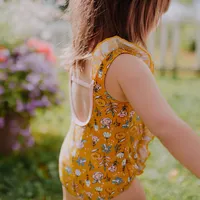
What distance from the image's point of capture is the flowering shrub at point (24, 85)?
3.48 metres

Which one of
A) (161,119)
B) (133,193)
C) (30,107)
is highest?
(161,119)

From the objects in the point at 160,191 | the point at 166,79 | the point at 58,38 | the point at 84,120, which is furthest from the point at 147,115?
the point at 58,38

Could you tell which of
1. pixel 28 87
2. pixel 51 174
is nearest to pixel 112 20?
pixel 51 174

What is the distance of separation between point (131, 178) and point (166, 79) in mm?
5635

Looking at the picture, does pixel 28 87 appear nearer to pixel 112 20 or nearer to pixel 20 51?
pixel 20 51

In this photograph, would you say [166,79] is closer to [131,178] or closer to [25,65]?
[25,65]

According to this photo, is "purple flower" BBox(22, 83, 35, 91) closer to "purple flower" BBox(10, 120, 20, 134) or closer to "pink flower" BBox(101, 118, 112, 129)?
"purple flower" BBox(10, 120, 20, 134)

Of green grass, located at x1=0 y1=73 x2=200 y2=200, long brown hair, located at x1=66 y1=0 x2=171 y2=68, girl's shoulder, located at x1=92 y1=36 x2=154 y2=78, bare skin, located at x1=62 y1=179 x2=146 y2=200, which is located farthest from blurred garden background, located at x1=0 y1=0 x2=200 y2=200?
bare skin, located at x1=62 y1=179 x2=146 y2=200

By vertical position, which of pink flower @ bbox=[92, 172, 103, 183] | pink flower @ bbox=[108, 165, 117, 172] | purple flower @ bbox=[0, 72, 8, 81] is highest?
pink flower @ bbox=[108, 165, 117, 172]

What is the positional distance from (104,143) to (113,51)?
0.34m

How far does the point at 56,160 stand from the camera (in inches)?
140

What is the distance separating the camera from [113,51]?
1484 mm

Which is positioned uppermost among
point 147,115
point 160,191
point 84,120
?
point 147,115

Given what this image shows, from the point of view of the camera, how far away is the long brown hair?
1.51m
